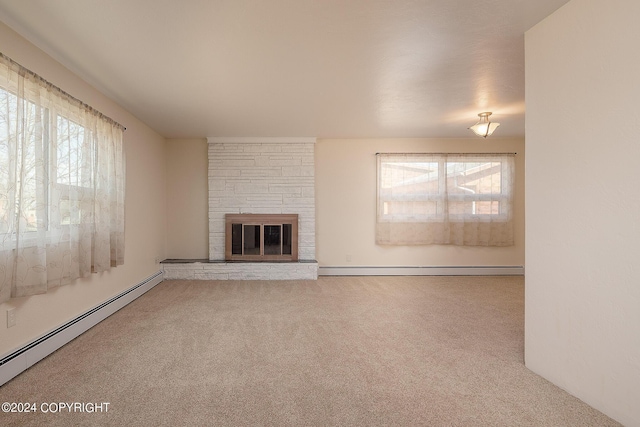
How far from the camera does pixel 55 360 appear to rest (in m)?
2.33

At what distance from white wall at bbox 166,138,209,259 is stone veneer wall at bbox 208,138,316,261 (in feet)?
0.84

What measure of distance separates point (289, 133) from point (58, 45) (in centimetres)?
313

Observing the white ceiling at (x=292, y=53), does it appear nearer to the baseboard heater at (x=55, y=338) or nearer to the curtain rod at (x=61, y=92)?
the curtain rod at (x=61, y=92)

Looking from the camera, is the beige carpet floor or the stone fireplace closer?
the beige carpet floor

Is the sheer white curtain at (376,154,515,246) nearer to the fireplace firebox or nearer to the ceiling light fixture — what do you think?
the ceiling light fixture

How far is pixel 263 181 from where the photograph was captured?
5.39 metres

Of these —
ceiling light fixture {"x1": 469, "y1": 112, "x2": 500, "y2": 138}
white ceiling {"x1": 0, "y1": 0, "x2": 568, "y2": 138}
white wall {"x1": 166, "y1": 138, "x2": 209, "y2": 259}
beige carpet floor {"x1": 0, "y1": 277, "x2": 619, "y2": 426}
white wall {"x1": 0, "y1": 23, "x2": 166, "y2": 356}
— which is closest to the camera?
beige carpet floor {"x1": 0, "y1": 277, "x2": 619, "y2": 426}

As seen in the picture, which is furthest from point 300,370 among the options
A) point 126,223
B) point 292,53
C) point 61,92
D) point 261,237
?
point 261,237

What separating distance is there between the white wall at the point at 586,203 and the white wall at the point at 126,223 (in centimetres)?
364

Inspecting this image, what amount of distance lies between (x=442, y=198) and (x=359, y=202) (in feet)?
4.86

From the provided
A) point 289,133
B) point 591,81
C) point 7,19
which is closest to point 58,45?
point 7,19

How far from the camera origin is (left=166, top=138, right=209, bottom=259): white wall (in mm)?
5477

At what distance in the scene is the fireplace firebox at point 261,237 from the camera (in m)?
5.28

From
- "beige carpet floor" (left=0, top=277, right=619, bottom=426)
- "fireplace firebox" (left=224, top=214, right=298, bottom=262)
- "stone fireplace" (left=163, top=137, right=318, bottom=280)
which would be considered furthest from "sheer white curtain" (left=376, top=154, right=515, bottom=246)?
"beige carpet floor" (left=0, top=277, right=619, bottom=426)
